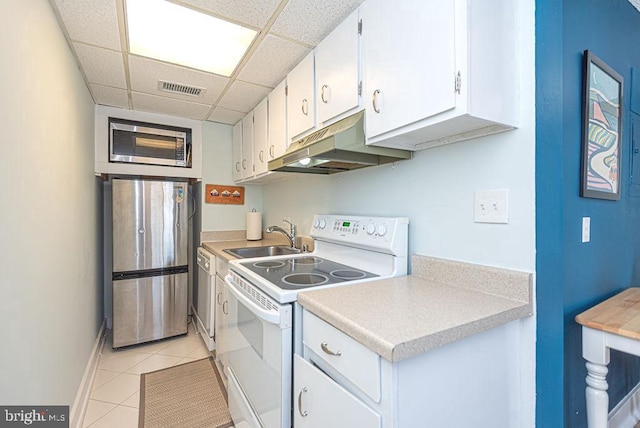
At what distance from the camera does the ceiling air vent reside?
7.26 ft

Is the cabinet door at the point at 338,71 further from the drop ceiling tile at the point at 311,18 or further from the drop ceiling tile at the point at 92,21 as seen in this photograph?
the drop ceiling tile at the point at 92,21

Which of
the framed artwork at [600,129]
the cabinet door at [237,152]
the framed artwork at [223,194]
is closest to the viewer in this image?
the framed artwork at [600,129]

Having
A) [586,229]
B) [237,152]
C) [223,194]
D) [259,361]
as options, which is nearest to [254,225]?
[223,194]

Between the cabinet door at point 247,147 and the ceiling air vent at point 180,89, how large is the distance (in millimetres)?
504

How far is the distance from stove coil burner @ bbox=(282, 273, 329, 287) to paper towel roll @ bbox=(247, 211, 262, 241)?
174cm

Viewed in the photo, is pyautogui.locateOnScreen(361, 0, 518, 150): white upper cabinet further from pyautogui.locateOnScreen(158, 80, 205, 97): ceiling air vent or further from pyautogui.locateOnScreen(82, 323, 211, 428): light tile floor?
pyautogui.locateOnScreen(82, 323, 211, 428): light tile floor

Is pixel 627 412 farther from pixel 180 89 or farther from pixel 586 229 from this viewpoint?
pixel 180 89

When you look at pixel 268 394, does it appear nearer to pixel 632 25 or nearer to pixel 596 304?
pixel 596 304

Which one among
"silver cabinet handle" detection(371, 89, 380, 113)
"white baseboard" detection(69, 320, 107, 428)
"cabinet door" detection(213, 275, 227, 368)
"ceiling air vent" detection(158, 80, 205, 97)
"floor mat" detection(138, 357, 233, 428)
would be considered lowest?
"floor mat" detection(138, 357, 233, 428)

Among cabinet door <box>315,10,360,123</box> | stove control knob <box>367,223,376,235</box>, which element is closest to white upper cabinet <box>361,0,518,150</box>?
cabinet door <box>315,10,360,123</box>

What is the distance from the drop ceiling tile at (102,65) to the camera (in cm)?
177

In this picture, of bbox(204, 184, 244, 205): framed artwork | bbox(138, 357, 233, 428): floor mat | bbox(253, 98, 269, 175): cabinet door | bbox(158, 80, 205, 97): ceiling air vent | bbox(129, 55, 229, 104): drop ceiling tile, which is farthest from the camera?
bbox(204, 184, 244, 205): framed artwork

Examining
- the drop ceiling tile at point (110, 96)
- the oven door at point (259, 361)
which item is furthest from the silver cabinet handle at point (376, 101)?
the drop ceiling tile at point (110, 96)

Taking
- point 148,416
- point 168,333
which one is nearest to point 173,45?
point 148,416
